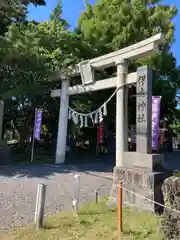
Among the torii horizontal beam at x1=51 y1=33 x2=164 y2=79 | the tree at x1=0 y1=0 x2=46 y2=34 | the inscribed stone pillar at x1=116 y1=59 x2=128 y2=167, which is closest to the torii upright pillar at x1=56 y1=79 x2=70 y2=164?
the torii horizontal beam at x1=51 y1=33 x2=164 y2=79

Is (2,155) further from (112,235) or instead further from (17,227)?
(112,235)

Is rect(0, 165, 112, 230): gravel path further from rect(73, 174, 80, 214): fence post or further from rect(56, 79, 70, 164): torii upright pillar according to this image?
rect(56, 79, 70, 164): torii upright pillar

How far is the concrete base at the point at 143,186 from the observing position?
15.7ft

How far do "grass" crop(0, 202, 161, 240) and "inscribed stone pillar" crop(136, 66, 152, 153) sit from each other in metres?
1.80

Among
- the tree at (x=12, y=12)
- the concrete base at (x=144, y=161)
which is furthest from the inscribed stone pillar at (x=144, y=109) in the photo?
the tree at (x=12, y=12)

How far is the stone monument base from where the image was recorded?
4.81m

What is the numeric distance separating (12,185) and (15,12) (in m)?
10.1

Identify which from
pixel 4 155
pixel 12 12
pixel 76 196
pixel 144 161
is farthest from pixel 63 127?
pixel 12 12

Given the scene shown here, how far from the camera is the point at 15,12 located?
13570 mm

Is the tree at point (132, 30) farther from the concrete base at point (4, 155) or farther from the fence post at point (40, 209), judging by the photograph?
the fence post at point (40, 209)

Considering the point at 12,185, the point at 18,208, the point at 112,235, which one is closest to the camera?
the point at 112,235

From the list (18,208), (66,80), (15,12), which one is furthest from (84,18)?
(18,208)

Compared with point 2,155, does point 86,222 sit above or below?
below

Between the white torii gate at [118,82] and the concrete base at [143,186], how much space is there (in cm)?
268
